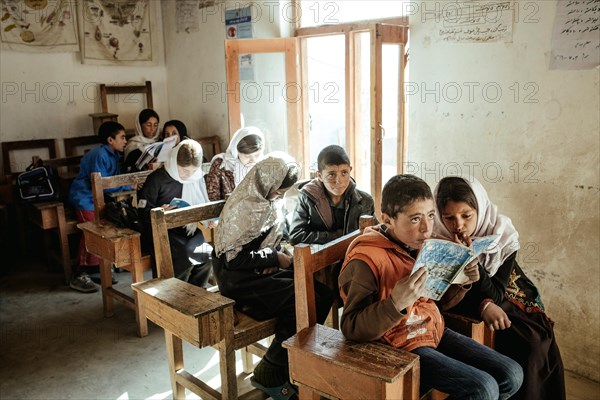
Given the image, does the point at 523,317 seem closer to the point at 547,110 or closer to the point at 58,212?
the point at 547,110

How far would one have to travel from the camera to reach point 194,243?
3.64m

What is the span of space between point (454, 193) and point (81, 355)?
257cm

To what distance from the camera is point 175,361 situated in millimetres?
2801

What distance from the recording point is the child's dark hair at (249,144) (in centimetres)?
394

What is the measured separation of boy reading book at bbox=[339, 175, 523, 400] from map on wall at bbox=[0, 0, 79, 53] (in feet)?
15.8

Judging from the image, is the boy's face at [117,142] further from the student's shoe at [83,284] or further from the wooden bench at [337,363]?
the wooden bench at [337,363]

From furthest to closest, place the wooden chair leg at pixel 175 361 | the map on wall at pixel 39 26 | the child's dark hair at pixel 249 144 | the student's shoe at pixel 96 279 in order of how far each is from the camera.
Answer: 1. the map on wall at pixel 39 26
2. the student's shoe at pixel 96 279
3. the child's dark hair at pixel 249 144
4. the wooden chair leg at pixel 175 361

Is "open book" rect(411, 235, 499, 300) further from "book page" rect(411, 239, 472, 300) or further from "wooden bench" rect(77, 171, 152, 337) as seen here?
"wooden bench" rect(77, 171, 152, 337)

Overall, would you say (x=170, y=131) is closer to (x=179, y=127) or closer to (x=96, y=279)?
(x=179, y=127)

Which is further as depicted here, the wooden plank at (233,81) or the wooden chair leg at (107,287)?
the wooden plank at (233,81)

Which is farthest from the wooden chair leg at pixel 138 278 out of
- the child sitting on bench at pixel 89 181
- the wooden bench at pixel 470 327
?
the wooden bench at pixel 470 327

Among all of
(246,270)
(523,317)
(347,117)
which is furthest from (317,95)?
(523,317)

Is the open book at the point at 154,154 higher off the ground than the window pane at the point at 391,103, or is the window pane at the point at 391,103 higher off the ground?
the window pane at the point at 391,103

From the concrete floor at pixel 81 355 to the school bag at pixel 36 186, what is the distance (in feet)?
2.64
